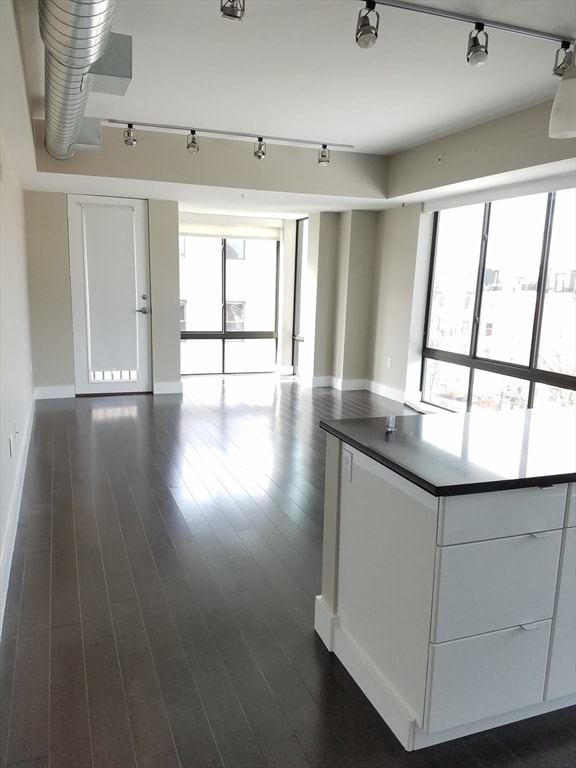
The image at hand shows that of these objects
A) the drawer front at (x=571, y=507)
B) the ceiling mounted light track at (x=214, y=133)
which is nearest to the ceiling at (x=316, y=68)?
the ceiling mounted light track at (x=214, y=133)

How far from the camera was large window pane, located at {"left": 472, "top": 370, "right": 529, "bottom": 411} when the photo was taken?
5074mm

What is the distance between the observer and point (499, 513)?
1.57 m

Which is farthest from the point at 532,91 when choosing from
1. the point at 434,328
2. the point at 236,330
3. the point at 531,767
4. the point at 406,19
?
the point at 236,330

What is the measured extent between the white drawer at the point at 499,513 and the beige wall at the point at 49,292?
18.9 feet

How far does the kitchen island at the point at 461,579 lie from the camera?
5.09 feet

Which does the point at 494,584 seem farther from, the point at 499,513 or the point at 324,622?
the point at 324,622

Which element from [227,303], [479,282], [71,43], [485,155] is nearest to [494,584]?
[71,43]

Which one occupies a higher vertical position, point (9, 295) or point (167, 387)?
point (9, 295)

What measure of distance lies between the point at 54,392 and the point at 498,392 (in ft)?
16.3

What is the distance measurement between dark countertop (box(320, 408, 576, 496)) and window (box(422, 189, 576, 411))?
2515 millimetres

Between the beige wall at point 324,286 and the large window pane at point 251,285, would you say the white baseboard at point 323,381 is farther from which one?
the large window pane at point 251,285

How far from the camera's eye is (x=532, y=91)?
3.71m

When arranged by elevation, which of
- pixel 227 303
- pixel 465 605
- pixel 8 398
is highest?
pixel 227 303

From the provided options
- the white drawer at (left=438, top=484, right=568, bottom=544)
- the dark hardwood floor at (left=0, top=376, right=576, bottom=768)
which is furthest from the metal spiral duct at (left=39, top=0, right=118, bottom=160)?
the dark hardwood floor at (left=0, top=376, right=576, bottom=768)
